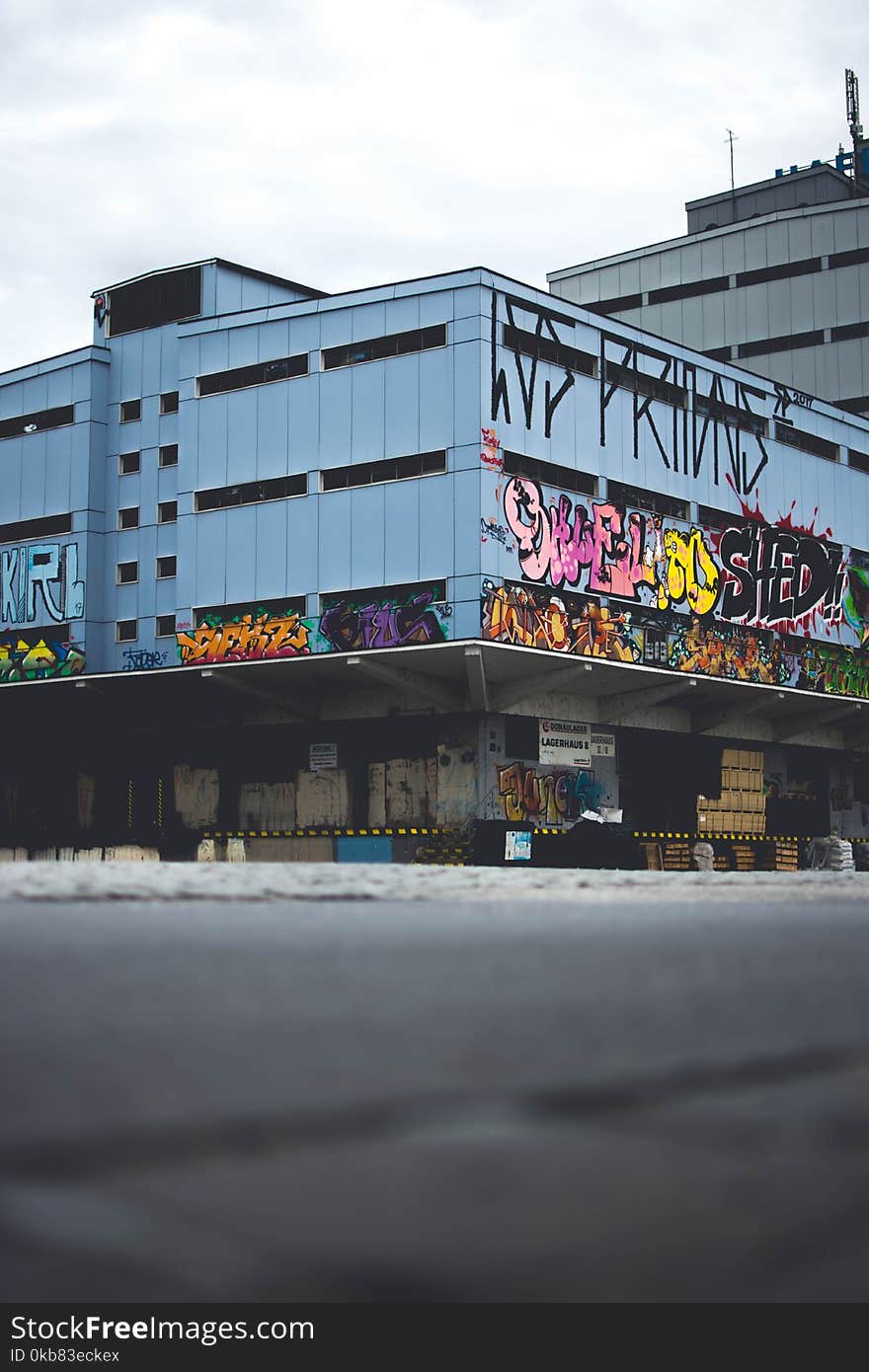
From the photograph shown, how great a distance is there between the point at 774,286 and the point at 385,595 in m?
31.1

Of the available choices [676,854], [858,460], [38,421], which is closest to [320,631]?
[676,854]

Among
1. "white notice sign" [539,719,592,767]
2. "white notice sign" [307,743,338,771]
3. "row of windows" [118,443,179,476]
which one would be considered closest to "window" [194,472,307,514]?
"row of windows" [118,443,179,476]

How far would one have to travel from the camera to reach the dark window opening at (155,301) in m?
33.0

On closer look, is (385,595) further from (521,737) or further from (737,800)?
(737,800)

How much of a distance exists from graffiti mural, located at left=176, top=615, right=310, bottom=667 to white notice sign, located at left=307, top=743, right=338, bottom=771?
2.39 m

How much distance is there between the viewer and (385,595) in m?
27.6

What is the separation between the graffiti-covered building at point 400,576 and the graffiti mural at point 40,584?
0.08m

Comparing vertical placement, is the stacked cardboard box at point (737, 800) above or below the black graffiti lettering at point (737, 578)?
below

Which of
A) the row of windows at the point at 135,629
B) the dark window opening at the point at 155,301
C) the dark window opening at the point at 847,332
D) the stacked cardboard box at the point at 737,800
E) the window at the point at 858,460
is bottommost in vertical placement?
the stacked cardboard box at the point at 737,800

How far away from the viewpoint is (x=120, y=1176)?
68 centimetres

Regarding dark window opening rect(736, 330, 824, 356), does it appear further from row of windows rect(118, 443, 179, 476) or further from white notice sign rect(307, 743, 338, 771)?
white notice sign rect(307, 743, 338, 771)

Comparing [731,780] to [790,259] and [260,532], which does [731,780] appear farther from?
[790,259]

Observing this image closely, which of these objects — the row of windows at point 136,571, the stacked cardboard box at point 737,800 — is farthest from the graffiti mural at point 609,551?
the row of windows at point 136,571

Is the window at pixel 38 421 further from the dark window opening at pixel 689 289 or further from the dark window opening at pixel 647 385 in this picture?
the dark window opening at pixel 689 289
